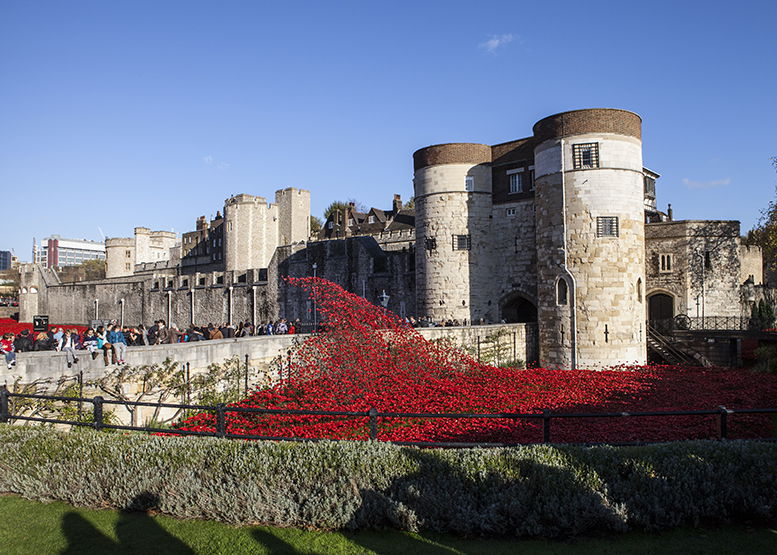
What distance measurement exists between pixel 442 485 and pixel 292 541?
171cm

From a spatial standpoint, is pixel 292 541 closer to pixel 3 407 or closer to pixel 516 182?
pixel 3 407

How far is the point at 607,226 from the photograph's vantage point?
2389 cm

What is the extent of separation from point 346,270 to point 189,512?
3066 cm

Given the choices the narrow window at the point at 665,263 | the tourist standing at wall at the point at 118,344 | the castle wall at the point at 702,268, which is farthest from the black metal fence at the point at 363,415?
the narrow window at the point at 665,263

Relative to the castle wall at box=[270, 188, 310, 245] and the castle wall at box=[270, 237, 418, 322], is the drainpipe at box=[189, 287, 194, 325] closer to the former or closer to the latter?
the castle wall at box=[270, 237, 418, 322]

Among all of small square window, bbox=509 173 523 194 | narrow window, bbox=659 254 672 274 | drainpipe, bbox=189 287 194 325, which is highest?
small square window, bbox=509 173 523 194

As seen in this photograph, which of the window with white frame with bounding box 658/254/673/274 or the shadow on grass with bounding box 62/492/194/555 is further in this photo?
the window with white frame with bounding box 658/254/673/274

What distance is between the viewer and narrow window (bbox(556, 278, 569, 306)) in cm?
2447

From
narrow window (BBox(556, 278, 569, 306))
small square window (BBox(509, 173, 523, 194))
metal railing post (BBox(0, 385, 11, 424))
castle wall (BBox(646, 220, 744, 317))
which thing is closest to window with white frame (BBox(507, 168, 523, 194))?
small square window (BBox(509, 173, 523, 194))

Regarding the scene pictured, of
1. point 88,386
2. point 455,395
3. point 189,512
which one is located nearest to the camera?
point 189,512

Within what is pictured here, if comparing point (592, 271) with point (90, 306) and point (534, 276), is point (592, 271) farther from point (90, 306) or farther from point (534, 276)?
point (90, 306)

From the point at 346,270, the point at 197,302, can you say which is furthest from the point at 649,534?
the point at 197,302

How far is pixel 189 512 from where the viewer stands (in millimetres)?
6879

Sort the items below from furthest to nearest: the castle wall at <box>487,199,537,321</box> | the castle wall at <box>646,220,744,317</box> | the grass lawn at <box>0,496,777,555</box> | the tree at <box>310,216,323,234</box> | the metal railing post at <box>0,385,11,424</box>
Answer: the tree at <box>310,216,323,234</box>
the castle wall at <box>646,220,744,317</box>
the castle wall at <box>487,199,537,321</box>
the metal railing post at <box>0,385,11,424</box>
the grass lawn at <box>0,496,777,555</box>
